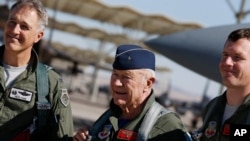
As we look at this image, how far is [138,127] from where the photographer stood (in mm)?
1951

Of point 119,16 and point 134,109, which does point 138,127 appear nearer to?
point 134,109

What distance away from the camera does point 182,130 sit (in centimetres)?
192

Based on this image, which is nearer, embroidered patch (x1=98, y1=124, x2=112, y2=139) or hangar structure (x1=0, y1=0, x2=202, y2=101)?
embroidered patch (x1=98, y1=124, x2=112, y2=139)

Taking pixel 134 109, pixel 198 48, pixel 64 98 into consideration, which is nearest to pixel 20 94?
pixel 64 98

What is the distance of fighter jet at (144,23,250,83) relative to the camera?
574 cm

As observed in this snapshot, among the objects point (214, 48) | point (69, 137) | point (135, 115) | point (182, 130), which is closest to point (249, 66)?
point (182, 130)

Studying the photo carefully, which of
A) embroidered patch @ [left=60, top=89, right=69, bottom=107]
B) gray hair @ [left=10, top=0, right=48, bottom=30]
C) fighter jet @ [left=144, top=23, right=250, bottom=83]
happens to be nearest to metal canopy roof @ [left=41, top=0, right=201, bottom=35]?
fighter jet @ [left=144, top=23, right=250, bottom=83]

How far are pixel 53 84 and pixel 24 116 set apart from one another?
23 centimetres

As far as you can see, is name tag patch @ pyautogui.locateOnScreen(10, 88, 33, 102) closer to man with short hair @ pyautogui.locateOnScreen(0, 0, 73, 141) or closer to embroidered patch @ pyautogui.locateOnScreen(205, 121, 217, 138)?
man with short hair @ pyautogui.locateOnScreen(0, 0, 73, 141)

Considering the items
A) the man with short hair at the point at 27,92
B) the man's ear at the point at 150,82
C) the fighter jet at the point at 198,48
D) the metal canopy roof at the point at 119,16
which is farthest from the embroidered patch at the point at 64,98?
the metal canopy roof at the point at 119,16

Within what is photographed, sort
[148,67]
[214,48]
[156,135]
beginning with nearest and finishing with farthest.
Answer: [156,135] < [148,67] < [214,48]

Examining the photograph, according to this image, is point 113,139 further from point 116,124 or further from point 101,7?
point 101,7

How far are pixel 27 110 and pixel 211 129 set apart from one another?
1.00 meters

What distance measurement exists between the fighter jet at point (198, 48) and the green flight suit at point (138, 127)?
3774 mm
